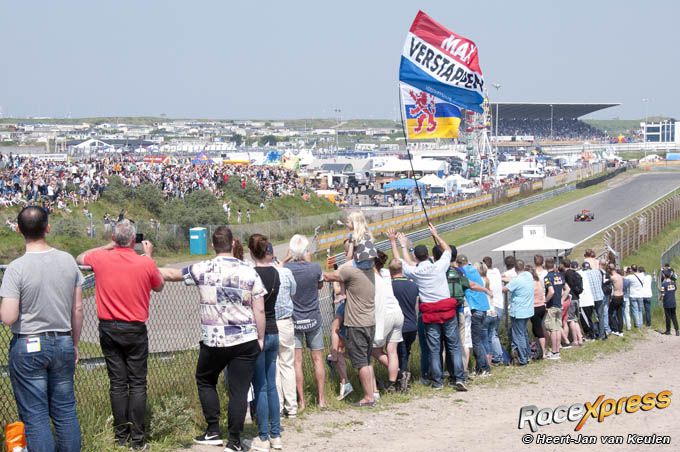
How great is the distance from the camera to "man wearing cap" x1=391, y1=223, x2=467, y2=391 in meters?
10.4

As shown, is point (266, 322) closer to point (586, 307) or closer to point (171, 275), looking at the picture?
point (171, 275)

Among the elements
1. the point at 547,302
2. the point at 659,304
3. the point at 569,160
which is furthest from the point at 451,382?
the point at 569,160

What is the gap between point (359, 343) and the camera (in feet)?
30.5

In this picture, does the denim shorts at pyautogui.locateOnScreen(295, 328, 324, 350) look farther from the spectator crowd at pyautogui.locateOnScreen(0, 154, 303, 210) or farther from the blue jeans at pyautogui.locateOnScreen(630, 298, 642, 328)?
the spectator crowd at pyautogui.locateOnScreen(0, 154, 303, 210)

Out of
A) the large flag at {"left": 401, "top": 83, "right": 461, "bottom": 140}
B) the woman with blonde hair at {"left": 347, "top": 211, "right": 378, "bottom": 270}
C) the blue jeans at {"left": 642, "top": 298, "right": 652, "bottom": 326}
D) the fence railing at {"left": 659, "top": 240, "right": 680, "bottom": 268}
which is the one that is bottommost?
the fence railing at {"left": 659, "top": 240, "right": 680, "bottom": 268}

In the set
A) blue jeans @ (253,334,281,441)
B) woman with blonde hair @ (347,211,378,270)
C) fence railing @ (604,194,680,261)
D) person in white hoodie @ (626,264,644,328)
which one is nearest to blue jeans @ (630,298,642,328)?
person in white hoodie @ (626,264,644,328)

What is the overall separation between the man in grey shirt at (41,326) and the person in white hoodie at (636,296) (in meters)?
13.7

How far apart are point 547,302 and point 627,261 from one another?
719 inches

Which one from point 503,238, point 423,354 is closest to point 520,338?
point 423,354

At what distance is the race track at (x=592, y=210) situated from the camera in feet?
130

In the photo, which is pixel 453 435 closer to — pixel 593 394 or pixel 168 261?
pixel 593 394

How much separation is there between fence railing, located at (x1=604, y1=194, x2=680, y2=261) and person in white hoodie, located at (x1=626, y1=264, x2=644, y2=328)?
7206 millimetres

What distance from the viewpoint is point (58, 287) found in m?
6.23

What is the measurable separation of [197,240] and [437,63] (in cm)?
2393
